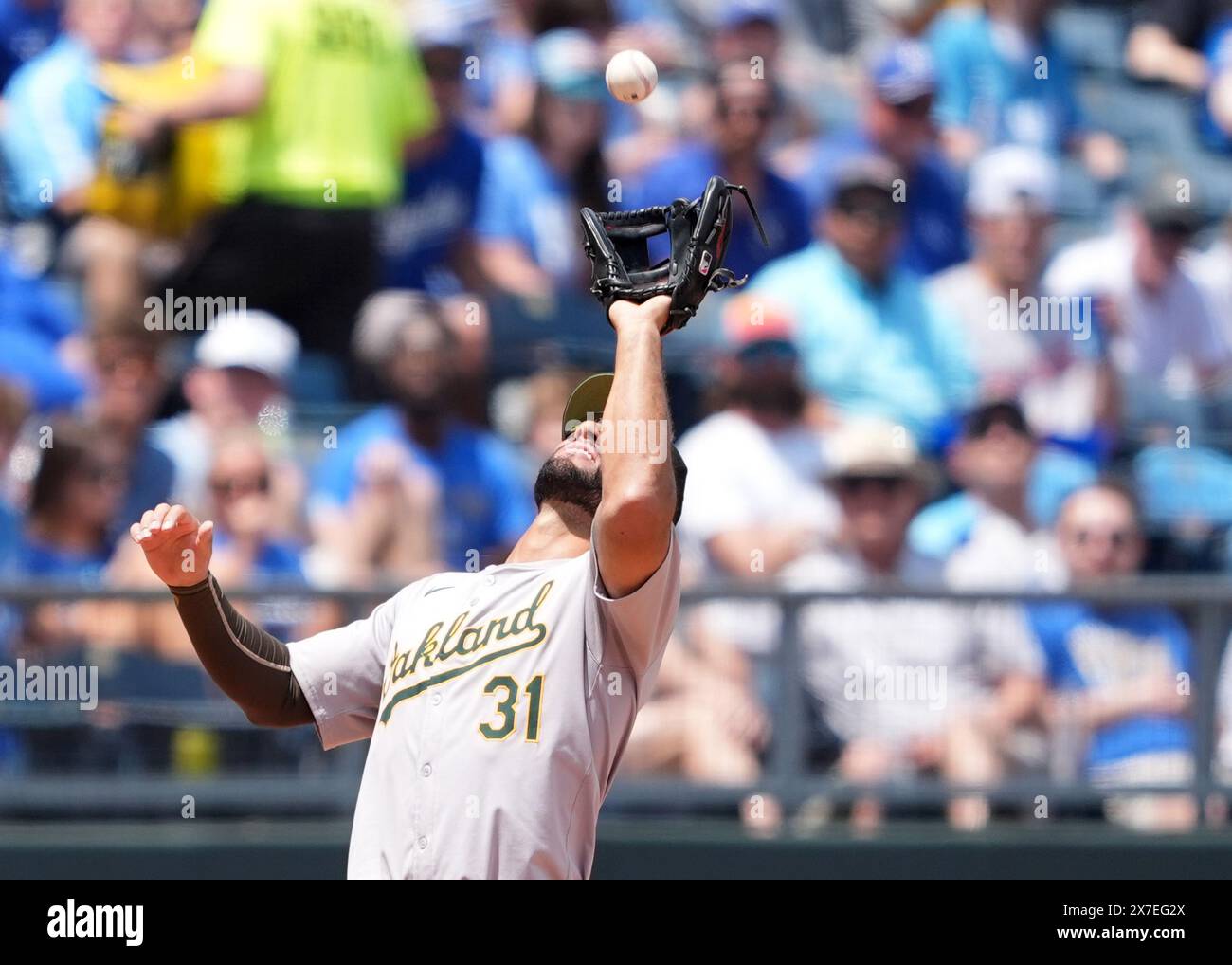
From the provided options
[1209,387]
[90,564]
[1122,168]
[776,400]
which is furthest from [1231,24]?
[90,564]

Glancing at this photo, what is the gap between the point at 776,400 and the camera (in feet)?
20.8

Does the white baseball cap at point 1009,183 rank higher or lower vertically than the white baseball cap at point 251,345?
higher

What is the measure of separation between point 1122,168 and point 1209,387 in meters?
0.91

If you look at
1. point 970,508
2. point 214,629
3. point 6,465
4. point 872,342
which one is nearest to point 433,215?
point 872,342

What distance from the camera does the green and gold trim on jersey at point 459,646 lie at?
3412 mm

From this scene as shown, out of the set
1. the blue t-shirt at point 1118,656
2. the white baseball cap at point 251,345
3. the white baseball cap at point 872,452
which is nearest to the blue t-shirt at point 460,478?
the white baseball cap at point 251,345

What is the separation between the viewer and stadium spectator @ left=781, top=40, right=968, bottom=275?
6898 millimetres

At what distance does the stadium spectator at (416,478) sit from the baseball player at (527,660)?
2304mm

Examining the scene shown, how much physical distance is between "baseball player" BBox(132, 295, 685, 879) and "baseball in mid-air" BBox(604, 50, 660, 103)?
104cm

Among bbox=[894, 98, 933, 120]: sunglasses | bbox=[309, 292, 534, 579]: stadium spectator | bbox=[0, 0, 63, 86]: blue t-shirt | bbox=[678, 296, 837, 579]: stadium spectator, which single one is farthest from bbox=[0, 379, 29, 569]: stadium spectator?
bbox=[894, 98, 933, 120]: sunglasses

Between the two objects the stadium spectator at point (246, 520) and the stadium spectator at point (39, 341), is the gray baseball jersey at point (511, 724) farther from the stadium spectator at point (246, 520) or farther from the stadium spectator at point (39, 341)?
the stadium spectator at point (39, 341)

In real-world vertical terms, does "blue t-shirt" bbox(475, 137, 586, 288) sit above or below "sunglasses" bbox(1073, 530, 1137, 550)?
above

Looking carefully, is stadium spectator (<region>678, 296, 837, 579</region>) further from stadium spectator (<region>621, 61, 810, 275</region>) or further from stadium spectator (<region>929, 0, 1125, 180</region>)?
stadium spectator (<region>929, 0, 1125, 180</region>)
